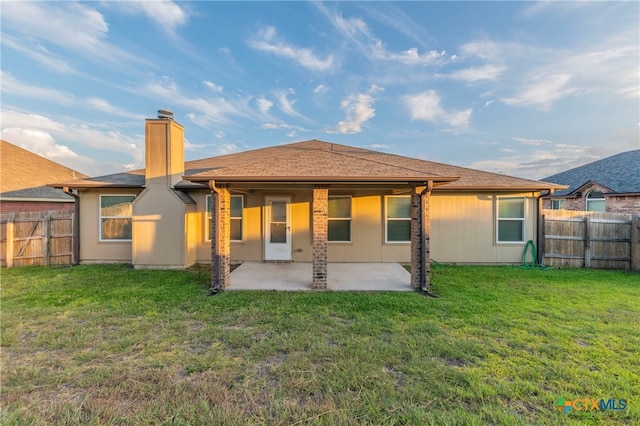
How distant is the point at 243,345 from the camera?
3416mm

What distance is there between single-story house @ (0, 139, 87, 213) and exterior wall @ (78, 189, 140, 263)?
483 cm

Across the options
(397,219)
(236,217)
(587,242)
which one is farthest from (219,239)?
(587,242)

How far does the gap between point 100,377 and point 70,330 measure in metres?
1.72

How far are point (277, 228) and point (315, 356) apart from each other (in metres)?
5.81

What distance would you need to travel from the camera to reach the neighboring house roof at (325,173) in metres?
5.59

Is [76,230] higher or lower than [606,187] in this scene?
lower

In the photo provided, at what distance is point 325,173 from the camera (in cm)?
575

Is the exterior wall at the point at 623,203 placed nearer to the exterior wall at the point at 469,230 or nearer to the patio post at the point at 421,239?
the exterior wall at the point at 469,230

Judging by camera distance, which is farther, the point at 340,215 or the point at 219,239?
the point at 340,215

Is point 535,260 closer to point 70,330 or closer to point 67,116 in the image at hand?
point 70,330

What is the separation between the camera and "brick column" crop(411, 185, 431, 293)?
5.70 m

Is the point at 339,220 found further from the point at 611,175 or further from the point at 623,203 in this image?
the point at 611,175

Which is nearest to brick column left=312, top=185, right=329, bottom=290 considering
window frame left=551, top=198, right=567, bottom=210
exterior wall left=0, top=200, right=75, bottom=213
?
exterior wall left=0, top=200, right=75, bottom=213

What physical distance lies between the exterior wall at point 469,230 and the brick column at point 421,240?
9.97ft
